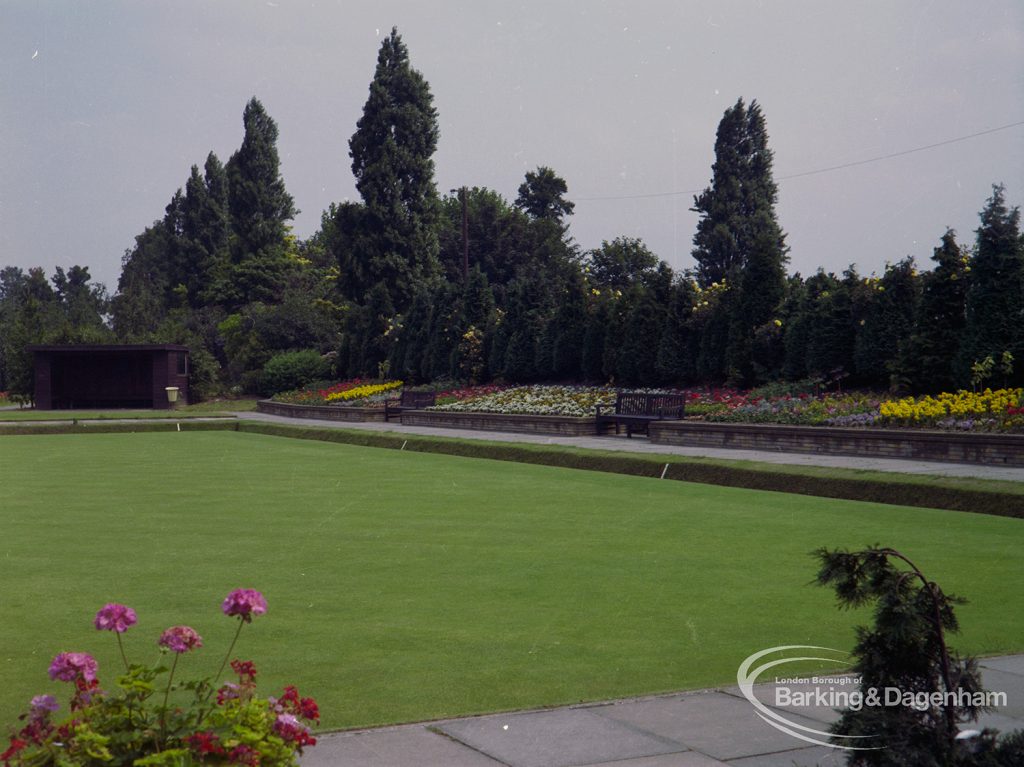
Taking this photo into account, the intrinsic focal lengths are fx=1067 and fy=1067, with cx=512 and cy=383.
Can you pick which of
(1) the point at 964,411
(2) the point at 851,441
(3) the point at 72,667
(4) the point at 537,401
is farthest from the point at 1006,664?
(4) the point at 537,401

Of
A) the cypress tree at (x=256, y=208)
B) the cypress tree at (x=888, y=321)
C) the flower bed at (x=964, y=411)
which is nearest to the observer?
the flower bed at (x=964, y=411)

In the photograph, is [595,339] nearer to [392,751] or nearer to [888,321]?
[888,321]

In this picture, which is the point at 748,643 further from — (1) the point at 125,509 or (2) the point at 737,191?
(2) the point at 737,191

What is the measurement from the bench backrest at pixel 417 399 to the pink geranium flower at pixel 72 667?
2706 cm

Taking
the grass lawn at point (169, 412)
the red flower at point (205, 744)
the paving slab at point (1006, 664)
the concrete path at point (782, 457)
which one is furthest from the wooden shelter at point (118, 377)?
the red flower at point (205, 744)

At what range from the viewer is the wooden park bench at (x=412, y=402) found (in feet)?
96.9

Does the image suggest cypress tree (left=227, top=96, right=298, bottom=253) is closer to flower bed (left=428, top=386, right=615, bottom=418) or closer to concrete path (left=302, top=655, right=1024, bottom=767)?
flower bed (left=428, top=386, right=615, bottom=418)

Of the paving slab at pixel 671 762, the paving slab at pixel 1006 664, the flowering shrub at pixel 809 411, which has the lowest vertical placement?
the paving slab at pixel 671 762

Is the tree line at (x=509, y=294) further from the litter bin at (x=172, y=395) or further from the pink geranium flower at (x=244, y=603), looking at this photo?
the pink geranium flower at (x=244, y=603)

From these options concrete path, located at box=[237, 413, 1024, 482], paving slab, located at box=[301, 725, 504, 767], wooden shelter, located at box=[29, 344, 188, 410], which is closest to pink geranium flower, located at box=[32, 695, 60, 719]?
paving slab, located at box=[301, 725, 504, 767]

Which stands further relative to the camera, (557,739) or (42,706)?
(557,739)

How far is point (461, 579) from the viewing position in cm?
724

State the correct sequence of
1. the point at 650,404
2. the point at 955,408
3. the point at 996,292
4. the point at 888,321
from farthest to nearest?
1. the point at 650,404
2. the point at 888,321
3. the point at 996,292
4. the point at 955,408

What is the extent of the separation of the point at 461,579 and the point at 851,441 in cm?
1022
